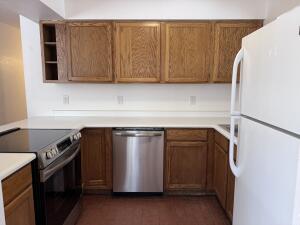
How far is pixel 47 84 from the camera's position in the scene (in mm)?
3164

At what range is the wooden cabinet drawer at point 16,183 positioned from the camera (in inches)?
46.9

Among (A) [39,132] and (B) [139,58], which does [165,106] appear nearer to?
(B) [139,58]

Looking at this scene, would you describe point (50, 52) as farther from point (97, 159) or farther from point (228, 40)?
point (228, 40)

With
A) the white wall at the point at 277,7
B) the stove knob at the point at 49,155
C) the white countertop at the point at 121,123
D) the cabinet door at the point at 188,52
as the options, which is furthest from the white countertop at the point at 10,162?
the white wall at the point at 277,7

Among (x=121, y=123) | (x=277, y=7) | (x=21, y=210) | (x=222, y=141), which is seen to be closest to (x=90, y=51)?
(x=121, y=123)

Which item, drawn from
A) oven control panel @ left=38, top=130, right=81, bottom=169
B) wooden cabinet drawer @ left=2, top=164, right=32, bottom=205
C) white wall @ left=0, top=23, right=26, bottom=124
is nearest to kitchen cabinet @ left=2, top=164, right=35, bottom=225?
wooden cabinet drawer @ left=2, top=164, right=32, bottom=205

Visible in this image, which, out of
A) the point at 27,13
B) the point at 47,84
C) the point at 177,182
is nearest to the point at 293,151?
the point at 177,182

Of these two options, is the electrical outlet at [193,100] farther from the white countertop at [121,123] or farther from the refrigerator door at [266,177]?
the refrigerator door at [266,177]

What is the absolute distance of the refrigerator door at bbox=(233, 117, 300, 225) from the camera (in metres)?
0.91

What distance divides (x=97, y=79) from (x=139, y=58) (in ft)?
1.94

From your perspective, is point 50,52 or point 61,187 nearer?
point 61,187

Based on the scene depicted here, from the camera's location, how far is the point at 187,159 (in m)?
2.70

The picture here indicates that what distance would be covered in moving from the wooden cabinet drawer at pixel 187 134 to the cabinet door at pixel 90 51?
1027mm

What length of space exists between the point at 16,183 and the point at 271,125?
1395 mm
